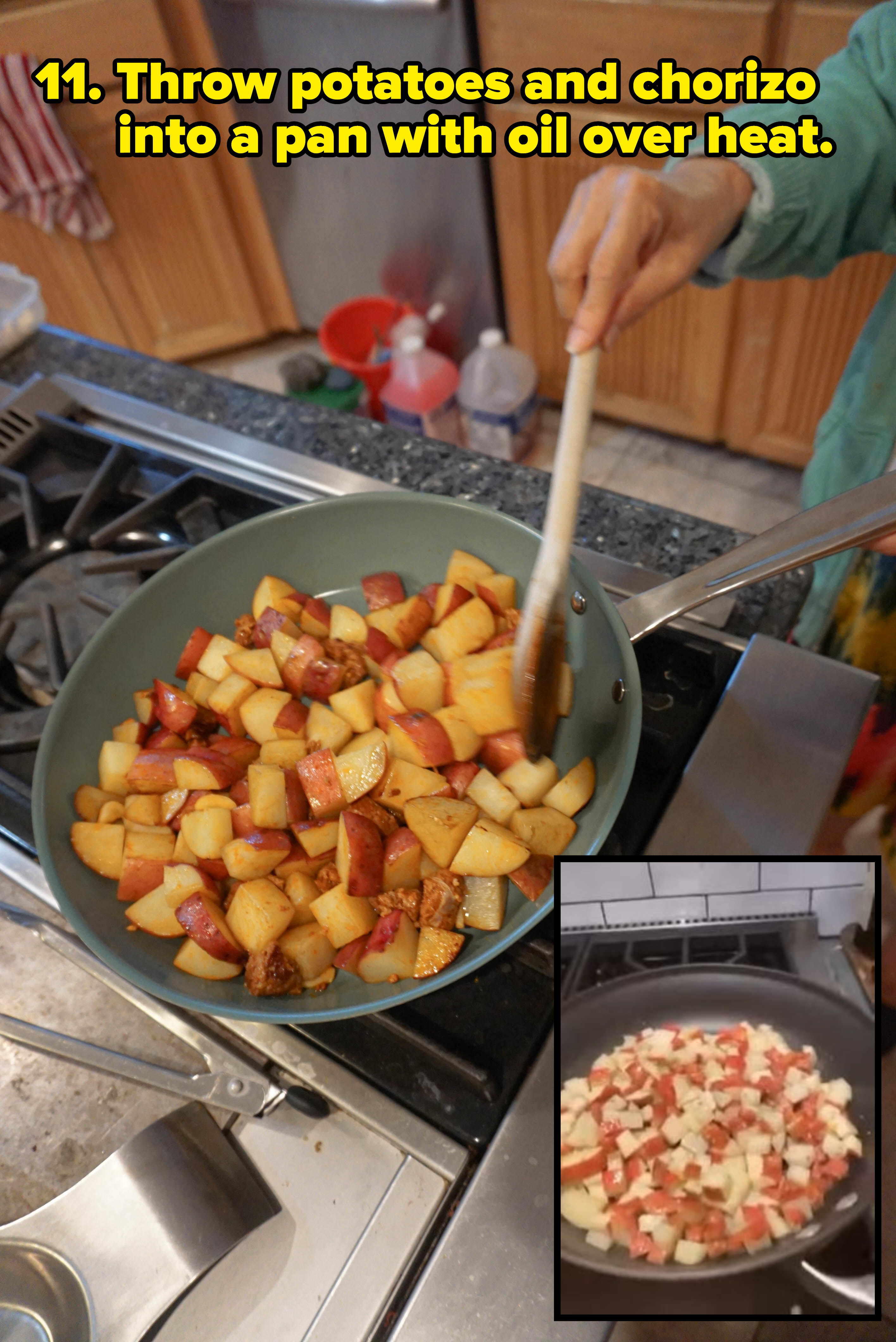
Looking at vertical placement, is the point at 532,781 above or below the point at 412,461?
below

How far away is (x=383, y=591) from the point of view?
2.83ft

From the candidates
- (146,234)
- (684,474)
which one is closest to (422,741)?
(684,474)

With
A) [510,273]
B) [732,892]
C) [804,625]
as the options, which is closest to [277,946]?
[732,892]

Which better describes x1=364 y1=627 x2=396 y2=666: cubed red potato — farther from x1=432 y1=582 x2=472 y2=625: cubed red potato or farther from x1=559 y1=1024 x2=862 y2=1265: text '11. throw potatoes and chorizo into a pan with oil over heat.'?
x1=559 y1=1024 x2=862 y2=1265: text '11. throw potatoes and chorizo into a pan with oil over heat.'

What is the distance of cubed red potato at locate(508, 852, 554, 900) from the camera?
63 centimetres

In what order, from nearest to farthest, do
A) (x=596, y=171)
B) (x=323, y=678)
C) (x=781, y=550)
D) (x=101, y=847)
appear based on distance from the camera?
1. (x=781, y=550)
2. (x=101, y=847)
3. (x=323, y=678)
4. (x=596, y=171)

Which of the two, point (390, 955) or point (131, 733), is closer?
point (390, 955)

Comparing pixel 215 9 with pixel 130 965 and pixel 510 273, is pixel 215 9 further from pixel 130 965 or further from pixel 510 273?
pixel 130 965

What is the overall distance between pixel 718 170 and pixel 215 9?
6.74ft

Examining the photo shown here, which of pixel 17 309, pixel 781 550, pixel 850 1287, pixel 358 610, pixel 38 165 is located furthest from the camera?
pixel 38 165

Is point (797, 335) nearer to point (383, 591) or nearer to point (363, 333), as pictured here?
point (363, 333)

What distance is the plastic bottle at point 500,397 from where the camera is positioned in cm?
230

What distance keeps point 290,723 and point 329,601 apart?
7.2 inches

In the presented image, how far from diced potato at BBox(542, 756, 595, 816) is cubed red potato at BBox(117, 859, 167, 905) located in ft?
1.08
